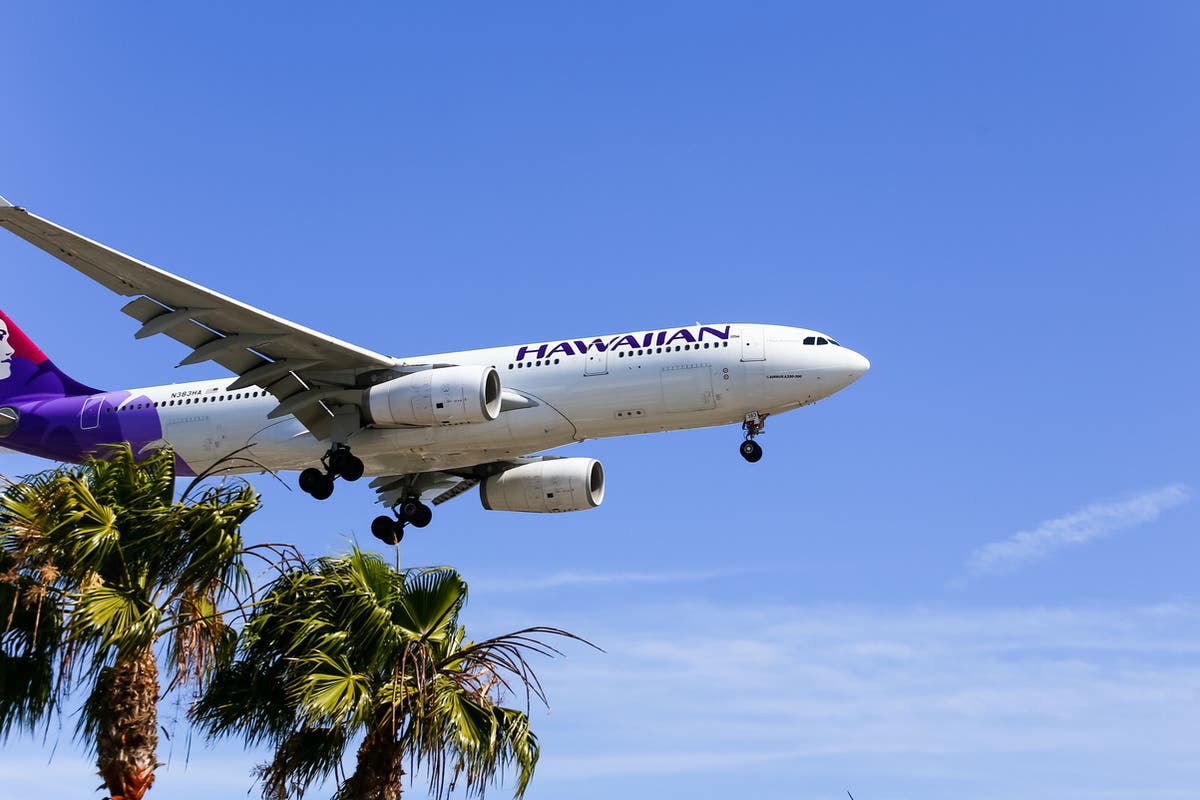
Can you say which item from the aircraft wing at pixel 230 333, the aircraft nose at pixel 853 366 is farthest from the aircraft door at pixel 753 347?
the aircraft wing at pixel 230 333

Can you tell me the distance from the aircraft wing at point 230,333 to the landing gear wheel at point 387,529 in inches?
170

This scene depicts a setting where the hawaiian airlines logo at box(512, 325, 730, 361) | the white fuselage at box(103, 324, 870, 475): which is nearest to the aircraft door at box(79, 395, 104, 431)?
the white fuselage at box(103, 324, 870, 475)

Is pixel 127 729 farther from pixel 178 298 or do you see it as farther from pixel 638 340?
pixel 638 340

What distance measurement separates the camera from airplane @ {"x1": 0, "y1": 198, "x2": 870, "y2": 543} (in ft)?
87.2

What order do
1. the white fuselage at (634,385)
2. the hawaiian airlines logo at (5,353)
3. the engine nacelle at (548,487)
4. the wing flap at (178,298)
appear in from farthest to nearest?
the hawaiian airlines logo at (5,353), the engine nacelle at (548,487), the white fuselage at (634,385), the wing flap at (178,298)

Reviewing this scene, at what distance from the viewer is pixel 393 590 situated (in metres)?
15.3

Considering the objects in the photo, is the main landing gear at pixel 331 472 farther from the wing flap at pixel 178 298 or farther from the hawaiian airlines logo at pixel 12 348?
the hawaiian airlines logo at pixel 12 348

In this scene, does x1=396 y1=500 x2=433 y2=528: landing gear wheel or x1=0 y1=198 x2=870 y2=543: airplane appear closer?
x1=0 y1=198 x2=870 y2=543: airplane

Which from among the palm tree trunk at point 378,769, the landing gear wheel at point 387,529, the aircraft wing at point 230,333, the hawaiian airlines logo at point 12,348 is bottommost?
the palm tree trunk at point 378,769

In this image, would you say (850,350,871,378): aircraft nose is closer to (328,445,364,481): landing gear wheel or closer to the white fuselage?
the white fuselage

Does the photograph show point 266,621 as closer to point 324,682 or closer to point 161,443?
point 324,682

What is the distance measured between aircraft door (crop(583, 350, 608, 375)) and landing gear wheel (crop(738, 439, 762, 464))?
10.4 feet

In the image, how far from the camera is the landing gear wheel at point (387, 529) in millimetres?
32500

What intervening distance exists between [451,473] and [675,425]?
7618mm
